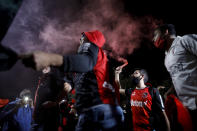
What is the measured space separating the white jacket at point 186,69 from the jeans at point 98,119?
56.6 inches

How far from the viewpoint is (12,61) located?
1183mm

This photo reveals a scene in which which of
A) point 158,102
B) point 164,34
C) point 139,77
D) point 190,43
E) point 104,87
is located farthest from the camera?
point 139,77

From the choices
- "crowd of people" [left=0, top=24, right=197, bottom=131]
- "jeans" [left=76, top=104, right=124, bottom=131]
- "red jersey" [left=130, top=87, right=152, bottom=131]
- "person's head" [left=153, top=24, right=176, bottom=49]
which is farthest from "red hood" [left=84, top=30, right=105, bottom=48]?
"red jersey" [left=130, top=87, right=152, bottom=131]

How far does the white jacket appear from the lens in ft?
7.47

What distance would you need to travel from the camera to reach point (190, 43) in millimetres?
2377

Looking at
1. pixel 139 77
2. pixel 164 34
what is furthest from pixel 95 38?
pixel 139 77

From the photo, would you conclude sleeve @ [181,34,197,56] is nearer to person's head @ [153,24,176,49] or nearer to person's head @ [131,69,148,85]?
person's head @ [153,24,176,49]

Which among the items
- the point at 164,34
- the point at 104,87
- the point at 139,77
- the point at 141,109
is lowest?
the point at 141,109

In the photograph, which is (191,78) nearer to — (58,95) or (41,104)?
(58,95)

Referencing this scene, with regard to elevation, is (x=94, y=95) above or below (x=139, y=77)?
below

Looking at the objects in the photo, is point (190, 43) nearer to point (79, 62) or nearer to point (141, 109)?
point (79, 62)

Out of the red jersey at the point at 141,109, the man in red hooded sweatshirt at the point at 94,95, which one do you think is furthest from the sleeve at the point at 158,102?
the man in red hooded sweatshirt at the point at 94,95

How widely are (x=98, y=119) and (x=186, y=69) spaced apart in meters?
1.85

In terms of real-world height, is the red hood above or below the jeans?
above
